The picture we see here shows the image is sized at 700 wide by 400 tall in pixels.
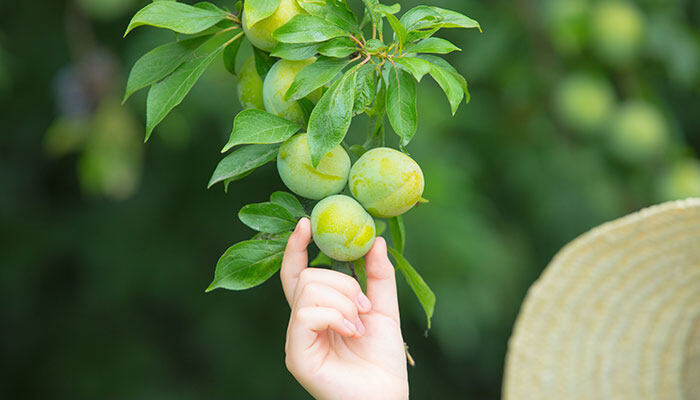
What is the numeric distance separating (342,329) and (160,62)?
0.23m

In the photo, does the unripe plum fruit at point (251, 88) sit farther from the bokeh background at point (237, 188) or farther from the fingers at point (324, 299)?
the bokeh background at point (237, 188)

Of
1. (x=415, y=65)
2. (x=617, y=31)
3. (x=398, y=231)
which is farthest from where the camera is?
(x=617, y=31)

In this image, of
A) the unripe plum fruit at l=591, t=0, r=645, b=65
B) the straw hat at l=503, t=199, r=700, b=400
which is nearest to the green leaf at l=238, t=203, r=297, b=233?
the straw hat at l=503, t=199, r=700, b=400

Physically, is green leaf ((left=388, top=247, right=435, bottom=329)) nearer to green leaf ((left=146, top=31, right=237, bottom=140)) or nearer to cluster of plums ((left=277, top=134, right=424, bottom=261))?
cluster of plums ((left=277, top=134, right=424, bottom=261))

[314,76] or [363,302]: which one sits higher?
[314,76]

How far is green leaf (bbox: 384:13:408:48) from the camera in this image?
0.42 metres

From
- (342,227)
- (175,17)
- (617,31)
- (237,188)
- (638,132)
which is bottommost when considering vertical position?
(237,188)

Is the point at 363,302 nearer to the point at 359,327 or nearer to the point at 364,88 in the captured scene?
the point at 359,327

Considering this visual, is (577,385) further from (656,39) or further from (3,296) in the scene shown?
(3,296)

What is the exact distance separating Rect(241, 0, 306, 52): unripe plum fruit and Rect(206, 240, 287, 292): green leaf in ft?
0.46

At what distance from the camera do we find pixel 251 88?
503mm

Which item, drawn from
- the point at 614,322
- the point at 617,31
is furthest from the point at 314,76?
the point at 617,31

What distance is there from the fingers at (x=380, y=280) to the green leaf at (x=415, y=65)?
4.8 inches

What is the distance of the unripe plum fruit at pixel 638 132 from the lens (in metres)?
1.38
